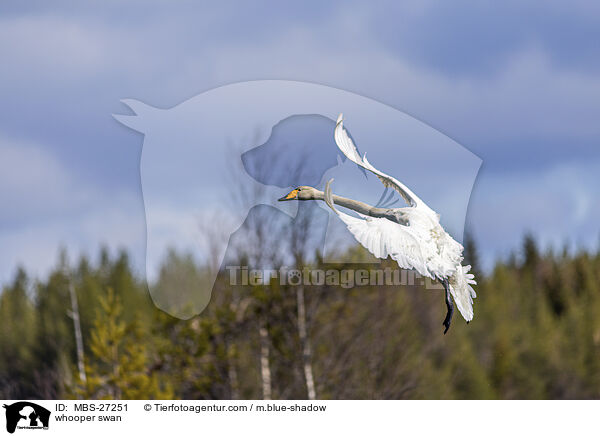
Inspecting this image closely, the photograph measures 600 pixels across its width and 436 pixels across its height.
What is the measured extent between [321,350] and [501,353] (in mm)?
12458

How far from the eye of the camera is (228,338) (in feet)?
51.6

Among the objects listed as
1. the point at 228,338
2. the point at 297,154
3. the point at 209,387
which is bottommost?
the point at 209,387

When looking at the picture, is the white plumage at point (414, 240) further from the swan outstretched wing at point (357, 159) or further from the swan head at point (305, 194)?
the swan head at point (305, 194)

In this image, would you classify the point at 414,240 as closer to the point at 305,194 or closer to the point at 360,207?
the point at 360,207

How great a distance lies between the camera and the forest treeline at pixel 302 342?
46.1ft

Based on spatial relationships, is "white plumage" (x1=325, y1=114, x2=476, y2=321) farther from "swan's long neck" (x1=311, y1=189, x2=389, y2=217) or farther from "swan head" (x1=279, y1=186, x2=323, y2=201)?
"swan head" (x1=279, y1=186, x2=323, y2=201)

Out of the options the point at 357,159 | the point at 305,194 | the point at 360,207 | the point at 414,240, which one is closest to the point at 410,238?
the point at 414,240

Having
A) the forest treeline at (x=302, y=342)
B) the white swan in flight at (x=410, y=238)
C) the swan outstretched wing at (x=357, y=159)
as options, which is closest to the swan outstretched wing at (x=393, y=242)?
the white swan in flight at (x=410, y=238)
